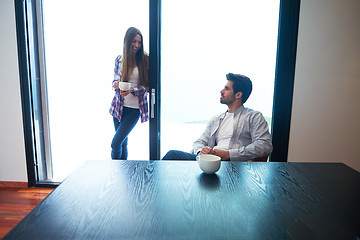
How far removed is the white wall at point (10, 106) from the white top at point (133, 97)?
1.07m

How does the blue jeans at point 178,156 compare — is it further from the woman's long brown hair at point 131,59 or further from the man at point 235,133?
the woman's long brown hair at point 131,59

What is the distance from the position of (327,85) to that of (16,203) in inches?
119

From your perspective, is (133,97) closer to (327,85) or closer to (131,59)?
(131,59)

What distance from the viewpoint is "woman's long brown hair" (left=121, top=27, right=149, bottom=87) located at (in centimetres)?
240

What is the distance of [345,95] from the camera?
236 cm

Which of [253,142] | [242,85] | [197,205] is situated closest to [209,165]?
[197,205]

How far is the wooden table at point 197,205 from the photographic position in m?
0.68

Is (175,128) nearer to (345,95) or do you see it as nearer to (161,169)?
(161,169)

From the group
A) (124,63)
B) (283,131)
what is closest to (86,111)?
(124,63)

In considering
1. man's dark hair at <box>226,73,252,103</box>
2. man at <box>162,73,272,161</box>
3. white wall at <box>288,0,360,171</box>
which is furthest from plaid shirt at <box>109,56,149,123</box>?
white wall at <box>288,0,360,171</box>

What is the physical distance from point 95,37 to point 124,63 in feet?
2.02

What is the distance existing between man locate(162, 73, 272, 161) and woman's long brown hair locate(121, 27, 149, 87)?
0.86 m

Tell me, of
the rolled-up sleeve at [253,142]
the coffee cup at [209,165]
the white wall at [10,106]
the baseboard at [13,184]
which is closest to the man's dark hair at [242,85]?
the rolled-up sleeve at [253,142]

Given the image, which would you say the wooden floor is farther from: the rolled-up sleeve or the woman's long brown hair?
the rolled-up sleeve
